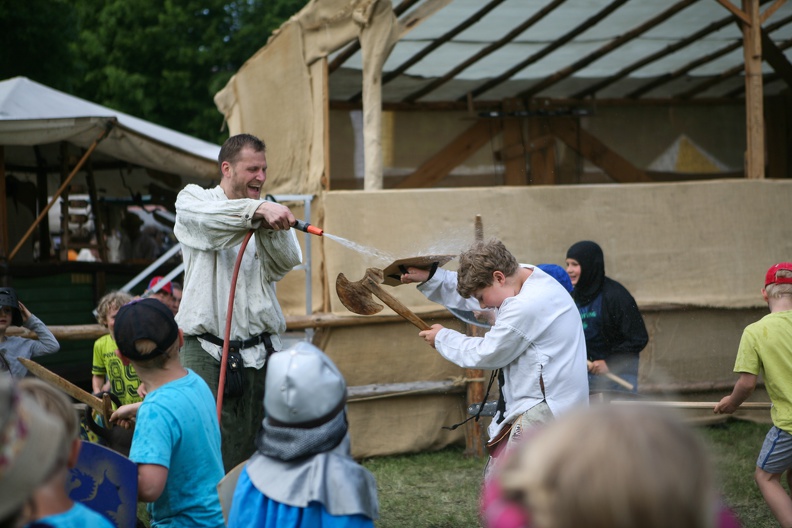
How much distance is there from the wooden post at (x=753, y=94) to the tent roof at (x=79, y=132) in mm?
5645

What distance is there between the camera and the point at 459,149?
38.9 ft

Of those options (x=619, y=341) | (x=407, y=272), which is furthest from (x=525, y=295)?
(x=619, y=341)

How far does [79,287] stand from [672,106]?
775 centimetres

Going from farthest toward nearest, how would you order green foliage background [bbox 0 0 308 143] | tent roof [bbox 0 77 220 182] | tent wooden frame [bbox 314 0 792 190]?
1. green foliage background [bbox 0 0 308 143]
2. tent roof [bbox 0 77 220 182]
3. tent wooden frame [bbox 314 0 792 190]

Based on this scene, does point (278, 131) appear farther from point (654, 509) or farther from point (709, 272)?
point (654, 509)

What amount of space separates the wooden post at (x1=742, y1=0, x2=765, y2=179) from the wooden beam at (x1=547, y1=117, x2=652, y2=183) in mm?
3839

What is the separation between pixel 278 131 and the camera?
330 inches

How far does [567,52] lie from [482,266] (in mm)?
7017

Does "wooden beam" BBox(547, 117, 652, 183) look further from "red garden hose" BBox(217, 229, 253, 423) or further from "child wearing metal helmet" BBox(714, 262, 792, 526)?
"red garden hose" BBox(217, 229, 253, 423)

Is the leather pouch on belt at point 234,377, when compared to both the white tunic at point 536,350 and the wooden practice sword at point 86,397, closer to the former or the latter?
the wooden practice sword at point 86,397

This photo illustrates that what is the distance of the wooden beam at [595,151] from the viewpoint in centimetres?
1202

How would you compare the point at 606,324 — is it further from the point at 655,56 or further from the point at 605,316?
the point at 655,56

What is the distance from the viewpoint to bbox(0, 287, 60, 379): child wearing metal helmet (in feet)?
18.5

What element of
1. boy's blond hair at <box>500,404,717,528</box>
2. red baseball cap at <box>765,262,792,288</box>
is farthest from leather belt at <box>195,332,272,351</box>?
boy's blond hair at <box>500,404,717,528</box>
